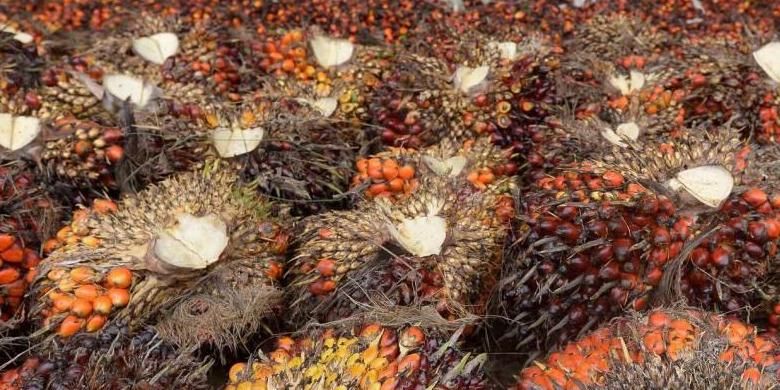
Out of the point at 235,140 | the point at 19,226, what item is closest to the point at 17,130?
the point at 19,226

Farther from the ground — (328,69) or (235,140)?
(235,140)

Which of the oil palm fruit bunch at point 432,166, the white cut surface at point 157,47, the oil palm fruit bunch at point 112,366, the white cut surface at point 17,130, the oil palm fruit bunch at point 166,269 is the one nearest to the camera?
the oil palm fruit bunch at point 112,366

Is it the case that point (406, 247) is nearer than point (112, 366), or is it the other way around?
point (112, 366)

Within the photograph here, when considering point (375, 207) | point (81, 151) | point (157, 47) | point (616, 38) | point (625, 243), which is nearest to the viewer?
point (625, 243)

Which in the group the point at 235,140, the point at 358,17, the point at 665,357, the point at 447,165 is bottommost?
the point at 358,17

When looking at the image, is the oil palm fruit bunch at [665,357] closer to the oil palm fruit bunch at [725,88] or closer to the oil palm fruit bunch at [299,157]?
the oil palm fruit bunch at [299,157]

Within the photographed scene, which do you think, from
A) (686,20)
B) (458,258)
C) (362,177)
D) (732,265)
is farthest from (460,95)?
(686,20)

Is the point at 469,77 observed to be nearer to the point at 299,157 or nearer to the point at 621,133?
the point at 621,133

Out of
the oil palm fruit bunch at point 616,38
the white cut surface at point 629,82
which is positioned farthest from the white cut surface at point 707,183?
the oil palm fruit bunch at point 616,38
